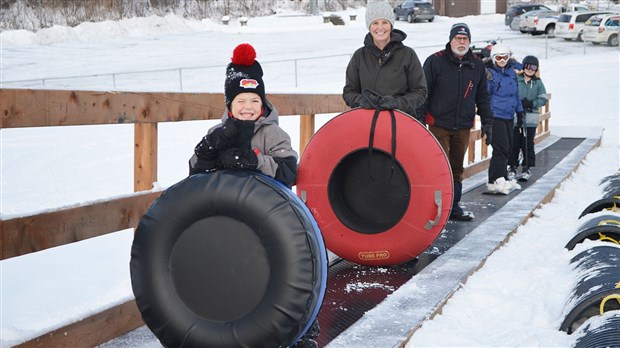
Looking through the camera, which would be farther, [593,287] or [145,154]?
[145,154]

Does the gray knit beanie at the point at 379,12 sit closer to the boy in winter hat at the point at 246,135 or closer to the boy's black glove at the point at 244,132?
the boy in winter hat at the point at 246,135

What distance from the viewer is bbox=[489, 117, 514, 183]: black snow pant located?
7.94 metres

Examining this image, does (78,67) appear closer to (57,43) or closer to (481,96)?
(57,43)

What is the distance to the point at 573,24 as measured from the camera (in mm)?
34219

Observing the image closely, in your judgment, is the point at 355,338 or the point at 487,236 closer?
the point at 355,338

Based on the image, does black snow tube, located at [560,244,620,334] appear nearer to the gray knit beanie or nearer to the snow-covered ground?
the snow-covered ground

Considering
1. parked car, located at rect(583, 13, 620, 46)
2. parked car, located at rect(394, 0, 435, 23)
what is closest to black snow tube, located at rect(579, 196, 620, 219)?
parked car, located at rect(583, 13, 620, 46)

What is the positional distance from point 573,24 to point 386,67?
31563 millimetres

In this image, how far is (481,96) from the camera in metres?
6.74

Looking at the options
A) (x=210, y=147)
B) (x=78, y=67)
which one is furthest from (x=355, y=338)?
(x=78, y=67)

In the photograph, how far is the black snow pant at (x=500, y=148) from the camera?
26.1 feet

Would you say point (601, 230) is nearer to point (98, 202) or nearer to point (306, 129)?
point (306, 129)

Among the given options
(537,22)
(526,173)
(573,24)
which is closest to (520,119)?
(526,173)

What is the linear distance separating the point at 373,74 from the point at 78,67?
21.2 m
